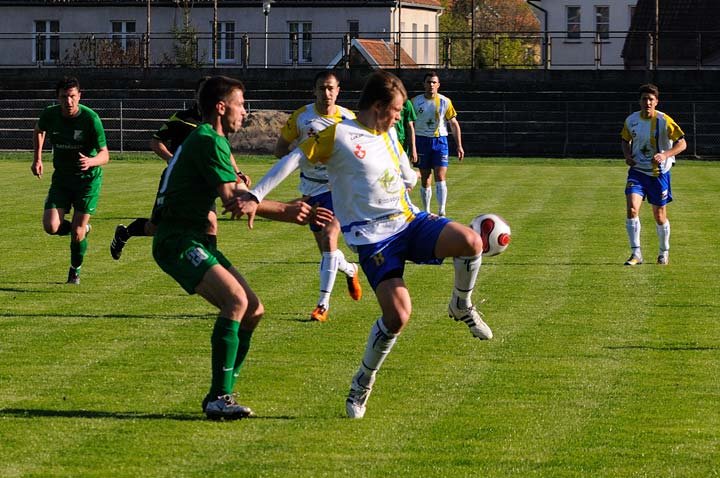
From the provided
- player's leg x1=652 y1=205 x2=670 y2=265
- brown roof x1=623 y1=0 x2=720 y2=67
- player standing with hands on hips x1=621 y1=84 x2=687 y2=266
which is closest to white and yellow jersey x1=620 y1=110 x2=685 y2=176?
player standing with hands on hips x1=621 y1=84 x2=687 y2=266

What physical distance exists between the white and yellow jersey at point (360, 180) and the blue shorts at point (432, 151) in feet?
46.7

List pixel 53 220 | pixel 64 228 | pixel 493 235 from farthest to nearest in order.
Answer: pixel 64 228, pixel 53 220, pixel 493 235

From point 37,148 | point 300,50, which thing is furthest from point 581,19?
point 37,148

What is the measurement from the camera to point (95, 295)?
13.7 metres

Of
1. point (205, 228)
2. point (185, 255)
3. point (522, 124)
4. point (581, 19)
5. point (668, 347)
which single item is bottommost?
point (668, 347)

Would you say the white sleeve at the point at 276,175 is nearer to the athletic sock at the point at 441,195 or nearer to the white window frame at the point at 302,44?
the athletic sock at the point at 441,195

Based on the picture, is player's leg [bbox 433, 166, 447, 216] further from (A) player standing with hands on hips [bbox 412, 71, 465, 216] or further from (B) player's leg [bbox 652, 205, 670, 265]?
(B) player's leg [bbox 652, 205, 670, 265]

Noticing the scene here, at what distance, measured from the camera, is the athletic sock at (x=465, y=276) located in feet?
28.2

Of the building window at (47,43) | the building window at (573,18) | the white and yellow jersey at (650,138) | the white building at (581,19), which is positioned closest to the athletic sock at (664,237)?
the white and yellow jersey at (650,138)

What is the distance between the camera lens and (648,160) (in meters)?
16.8

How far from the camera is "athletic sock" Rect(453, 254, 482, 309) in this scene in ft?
28.2

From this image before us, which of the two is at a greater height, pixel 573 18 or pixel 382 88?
pixel 573 18

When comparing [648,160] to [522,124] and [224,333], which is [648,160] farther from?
[522,124]

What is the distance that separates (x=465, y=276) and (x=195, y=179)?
6.08 ft
